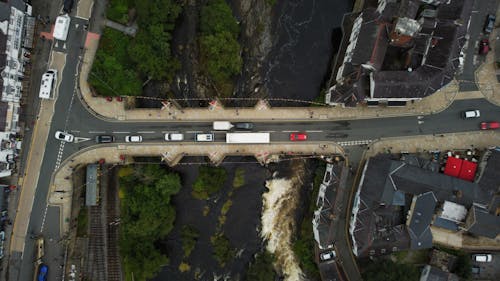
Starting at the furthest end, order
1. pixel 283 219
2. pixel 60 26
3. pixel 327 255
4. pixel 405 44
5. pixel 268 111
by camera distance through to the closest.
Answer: pixel 283 219
pixel 268 111
pixel 327 255
pixel 60 26
pixel 405 44

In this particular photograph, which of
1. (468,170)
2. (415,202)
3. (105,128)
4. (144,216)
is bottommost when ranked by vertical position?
(144,216)

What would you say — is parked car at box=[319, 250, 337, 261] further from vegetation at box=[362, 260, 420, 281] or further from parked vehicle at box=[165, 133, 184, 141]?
parked vehicle at box=[165, 133, 184, 141]

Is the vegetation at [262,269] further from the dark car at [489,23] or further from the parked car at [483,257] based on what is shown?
the dark car at [489,23]

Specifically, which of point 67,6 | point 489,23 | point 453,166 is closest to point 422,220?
point 453,166

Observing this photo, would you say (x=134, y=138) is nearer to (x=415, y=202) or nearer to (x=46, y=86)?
(x=46, y=86)

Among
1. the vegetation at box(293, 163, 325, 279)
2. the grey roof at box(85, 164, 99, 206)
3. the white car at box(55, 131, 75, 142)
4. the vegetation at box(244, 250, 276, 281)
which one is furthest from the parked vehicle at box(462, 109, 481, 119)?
the white car at box(55, 131, 75, 142)

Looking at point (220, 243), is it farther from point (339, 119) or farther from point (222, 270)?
point (339, 119)
